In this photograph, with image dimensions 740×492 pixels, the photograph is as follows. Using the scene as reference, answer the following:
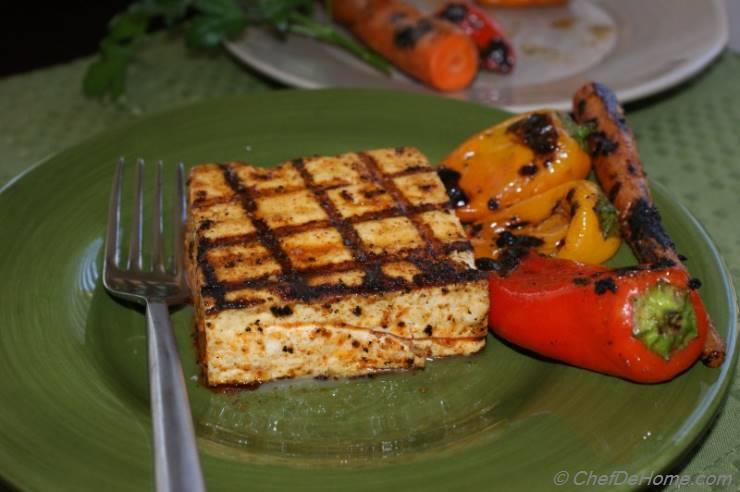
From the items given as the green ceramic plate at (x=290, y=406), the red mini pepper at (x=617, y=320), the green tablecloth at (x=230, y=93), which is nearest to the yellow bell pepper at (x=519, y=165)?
the green ceramic plate at (x=290, y=406)

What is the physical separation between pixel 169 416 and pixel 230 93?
2.43 meters

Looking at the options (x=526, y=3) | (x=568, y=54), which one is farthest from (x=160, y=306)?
(x=526, y=3)

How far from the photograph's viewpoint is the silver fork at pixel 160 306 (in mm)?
1941

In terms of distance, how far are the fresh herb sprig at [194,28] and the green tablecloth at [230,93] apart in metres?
0.13

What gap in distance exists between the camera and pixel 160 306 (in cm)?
256

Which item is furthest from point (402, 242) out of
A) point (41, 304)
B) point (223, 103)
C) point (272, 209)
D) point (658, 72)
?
point (658, 72)

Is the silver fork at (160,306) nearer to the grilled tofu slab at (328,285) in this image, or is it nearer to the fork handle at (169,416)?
the fork handle at (169,416)

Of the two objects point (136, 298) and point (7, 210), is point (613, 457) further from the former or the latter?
point (7, 210)

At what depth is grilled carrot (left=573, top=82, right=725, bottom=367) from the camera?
8.67 ft

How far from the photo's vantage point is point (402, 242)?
2584 millimetres

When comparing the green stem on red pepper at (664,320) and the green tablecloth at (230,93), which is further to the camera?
the green tablecloth at (230,93)

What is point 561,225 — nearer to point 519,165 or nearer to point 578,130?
point 519,165

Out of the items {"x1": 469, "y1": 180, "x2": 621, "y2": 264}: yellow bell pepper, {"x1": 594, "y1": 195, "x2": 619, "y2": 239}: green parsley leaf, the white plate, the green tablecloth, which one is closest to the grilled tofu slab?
{"x1": 469, "y1": 180, "x2": 621, "y2": 264}: yellow bell pepper

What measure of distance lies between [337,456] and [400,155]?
1.14m
